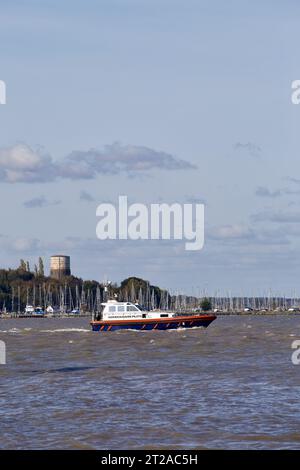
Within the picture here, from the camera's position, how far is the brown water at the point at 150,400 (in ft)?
125

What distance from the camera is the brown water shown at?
3809 centimetres

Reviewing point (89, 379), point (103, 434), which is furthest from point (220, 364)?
point (103, 434)

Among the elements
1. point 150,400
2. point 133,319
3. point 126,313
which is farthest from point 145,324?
point 150,400

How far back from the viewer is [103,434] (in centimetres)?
3931

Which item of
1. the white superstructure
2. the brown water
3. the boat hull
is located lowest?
the brown water

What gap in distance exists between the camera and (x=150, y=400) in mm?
48531

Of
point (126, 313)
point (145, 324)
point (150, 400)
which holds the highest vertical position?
point (126, 313)

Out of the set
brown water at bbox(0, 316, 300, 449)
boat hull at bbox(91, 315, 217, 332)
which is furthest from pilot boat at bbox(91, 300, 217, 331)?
brown water at bbox(0, 316, 300, 449)

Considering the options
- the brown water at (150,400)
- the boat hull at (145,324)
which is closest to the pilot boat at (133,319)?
the boat hull at (145,324)

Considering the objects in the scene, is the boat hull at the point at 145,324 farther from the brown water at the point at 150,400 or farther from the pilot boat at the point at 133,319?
the brown water at the point at 150,400

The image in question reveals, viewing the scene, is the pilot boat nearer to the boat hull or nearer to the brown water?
the boat hull

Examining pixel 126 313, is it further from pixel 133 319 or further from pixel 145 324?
pixel 145 324
